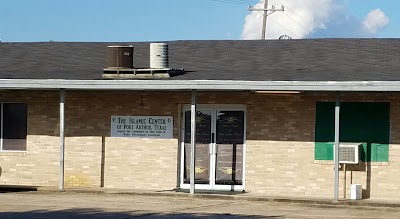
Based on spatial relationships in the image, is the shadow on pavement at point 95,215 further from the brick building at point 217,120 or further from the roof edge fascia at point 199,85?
the brick building at point 217,120

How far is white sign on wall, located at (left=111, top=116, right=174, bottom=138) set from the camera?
76.9 ft

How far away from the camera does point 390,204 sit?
20.2 m

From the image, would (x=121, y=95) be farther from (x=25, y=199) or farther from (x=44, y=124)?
(x=25, y=199)

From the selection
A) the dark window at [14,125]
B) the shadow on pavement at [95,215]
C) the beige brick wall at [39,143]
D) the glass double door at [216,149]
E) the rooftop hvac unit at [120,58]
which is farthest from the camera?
the dark window at [14,125]

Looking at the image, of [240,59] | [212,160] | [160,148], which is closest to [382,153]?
[212,160]

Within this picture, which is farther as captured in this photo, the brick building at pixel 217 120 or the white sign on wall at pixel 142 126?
the white sign on wall at pixel 142 126

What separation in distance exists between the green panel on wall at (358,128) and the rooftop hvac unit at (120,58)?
4.72 meters

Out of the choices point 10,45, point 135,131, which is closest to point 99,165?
point 135,131

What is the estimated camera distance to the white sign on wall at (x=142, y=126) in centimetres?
2344

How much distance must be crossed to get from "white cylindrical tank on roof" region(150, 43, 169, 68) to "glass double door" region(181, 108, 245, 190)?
1.31 m

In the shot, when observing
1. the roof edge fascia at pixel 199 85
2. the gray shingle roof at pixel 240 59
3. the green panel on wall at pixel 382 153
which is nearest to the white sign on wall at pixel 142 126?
the gray shingle roof at pixel 240 59

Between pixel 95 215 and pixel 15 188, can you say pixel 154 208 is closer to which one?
pixel 95 215

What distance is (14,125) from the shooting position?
24.7 m

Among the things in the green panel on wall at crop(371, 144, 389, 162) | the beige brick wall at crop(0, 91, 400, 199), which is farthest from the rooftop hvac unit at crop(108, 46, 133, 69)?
the green panel on wall at crop(371, 144, 389, 162)
